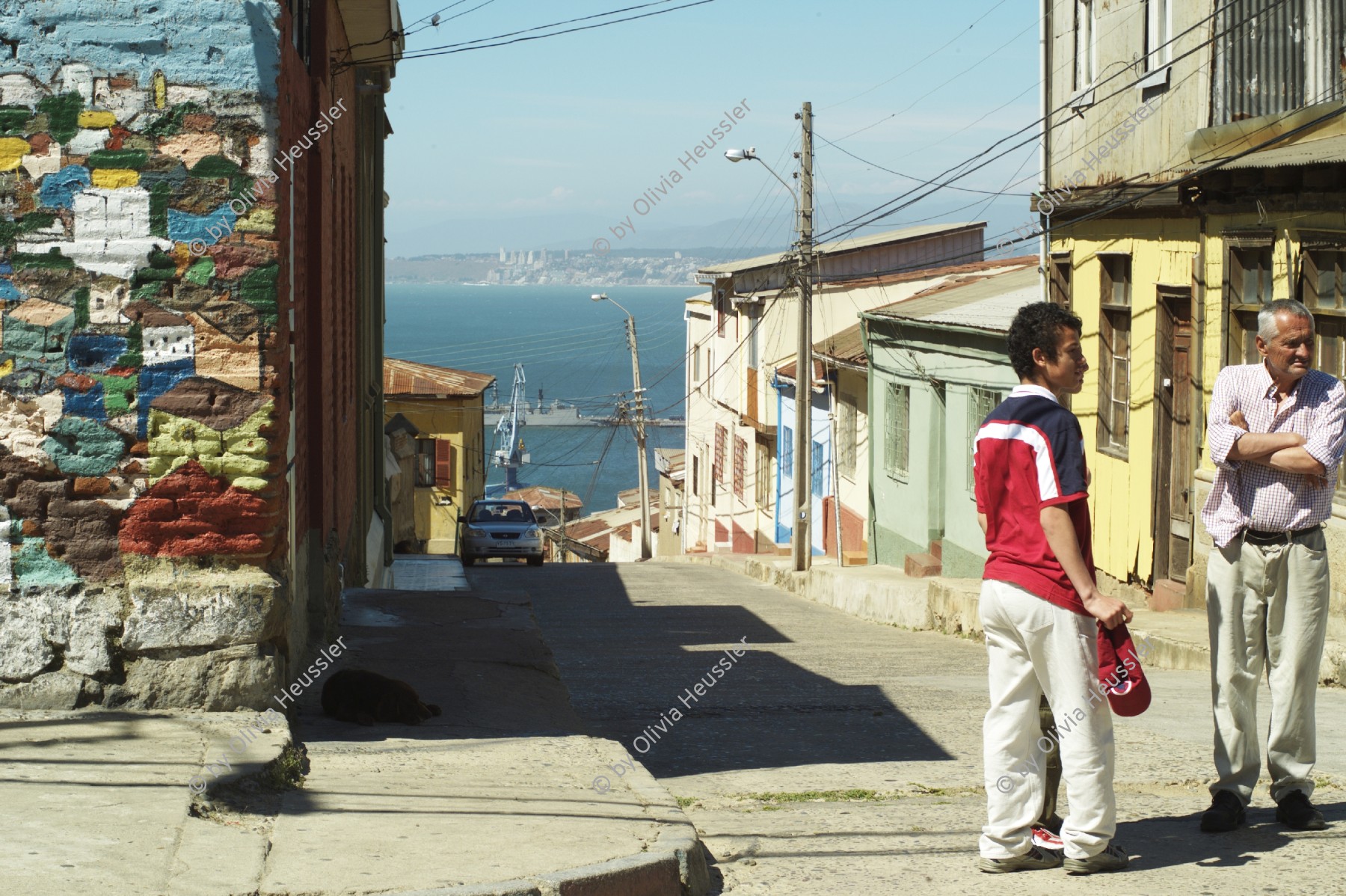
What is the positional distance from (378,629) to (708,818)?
4.63 meters

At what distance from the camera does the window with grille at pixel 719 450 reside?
1603 inches

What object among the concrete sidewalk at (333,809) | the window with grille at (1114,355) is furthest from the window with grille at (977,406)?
the concrete sidewalk at (333,809)

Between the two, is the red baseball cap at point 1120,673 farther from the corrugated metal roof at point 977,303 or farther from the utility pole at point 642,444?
the utility pole at point 642,444

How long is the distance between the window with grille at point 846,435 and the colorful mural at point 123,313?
21728mm

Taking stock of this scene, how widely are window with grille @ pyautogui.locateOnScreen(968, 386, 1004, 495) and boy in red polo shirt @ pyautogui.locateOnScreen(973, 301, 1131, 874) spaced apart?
46.1ft

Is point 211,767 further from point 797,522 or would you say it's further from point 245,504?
point 797,522

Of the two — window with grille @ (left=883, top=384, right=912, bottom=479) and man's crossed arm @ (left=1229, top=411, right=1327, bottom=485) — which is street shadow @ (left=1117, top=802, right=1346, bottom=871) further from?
window with grille @ (left=883, top=384, right=912, bottom=479)

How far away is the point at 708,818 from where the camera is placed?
18.7ft

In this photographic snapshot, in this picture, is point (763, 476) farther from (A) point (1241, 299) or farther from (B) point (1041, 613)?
(B) point (1041, 613)

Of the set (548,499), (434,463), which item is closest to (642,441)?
(434,463)

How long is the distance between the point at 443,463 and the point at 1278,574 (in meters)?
38.3

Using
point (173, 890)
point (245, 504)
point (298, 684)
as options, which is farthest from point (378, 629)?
point (173, 890)

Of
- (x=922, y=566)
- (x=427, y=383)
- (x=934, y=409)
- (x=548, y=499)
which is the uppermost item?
(x=427, y=383)

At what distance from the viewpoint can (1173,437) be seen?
13359 millimetres
